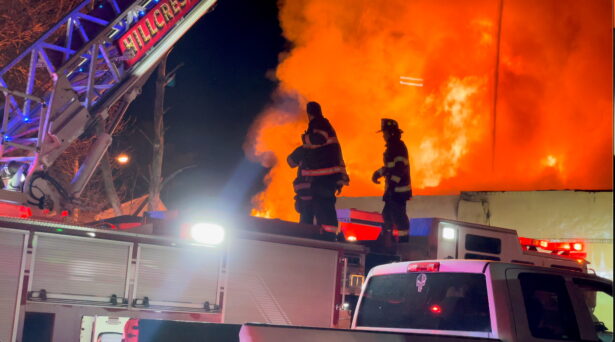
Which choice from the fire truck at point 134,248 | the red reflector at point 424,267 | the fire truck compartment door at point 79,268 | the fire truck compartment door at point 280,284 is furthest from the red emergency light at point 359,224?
the red reflector at point 424,267

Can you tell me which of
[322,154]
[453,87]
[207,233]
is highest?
[453,87]

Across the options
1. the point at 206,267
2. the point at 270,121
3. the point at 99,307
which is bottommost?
the point at 99,307

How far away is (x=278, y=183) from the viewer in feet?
80.6

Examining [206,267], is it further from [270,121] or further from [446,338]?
[270,121]

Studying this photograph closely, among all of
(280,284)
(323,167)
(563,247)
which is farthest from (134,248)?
(563,247)

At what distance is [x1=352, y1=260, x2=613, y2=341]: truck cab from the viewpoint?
14.4 ft

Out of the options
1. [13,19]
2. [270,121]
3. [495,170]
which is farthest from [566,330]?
[270,121]

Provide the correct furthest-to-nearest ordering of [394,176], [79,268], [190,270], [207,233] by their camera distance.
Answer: [394,176]
[207,233]
[190,270]
[79,268]

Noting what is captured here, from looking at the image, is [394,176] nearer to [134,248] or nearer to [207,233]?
[207,233]

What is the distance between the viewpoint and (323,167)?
868 cm

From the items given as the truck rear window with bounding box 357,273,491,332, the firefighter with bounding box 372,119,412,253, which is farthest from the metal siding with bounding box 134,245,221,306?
the firefighter with bounding box 372,119,412,253

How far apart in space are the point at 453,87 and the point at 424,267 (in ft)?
67.1

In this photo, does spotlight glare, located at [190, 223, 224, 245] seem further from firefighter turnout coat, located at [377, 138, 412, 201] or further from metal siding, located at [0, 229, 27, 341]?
firefighter turnout coat, located at [377, 138, 412, 201]

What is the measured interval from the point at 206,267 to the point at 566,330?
3.38m
